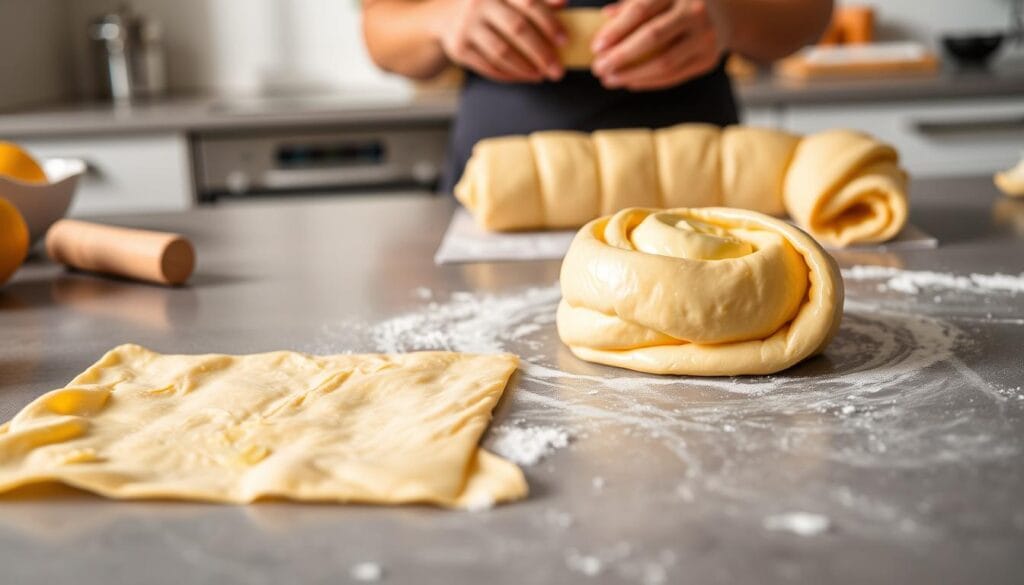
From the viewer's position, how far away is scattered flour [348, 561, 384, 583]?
49cm

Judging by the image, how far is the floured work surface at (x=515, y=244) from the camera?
47.1 inches

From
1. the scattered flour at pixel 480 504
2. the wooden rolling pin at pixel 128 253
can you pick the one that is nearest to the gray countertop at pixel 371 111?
the wooden rolling pin at pixel 128 253

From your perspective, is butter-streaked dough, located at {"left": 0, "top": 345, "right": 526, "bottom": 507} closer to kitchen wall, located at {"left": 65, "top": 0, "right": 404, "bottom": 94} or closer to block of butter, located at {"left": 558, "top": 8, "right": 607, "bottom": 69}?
block of butter, located at {"left": 558, "top": 8, "right": 607, "bottom": 69}

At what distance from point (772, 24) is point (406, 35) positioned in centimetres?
58

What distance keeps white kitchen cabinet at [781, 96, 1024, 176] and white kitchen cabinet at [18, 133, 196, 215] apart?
4.60ft

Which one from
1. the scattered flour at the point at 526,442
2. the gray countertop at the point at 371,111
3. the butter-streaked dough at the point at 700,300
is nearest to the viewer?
the scattered flour at the point at 526,442

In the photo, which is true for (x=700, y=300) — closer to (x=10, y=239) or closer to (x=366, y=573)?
(x=366, y=573)

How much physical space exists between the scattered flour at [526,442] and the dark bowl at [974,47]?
2398mm

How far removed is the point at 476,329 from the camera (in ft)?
3.06

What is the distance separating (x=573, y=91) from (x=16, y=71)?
177 centimetres

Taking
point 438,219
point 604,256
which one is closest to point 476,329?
point 604,256

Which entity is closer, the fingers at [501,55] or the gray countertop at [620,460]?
the gray countertop at [620,460]

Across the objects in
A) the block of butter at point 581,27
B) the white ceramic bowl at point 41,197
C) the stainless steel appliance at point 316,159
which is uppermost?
the block of butter at point 581,27

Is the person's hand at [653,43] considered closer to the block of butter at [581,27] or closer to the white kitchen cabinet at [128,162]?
the block of butter at [581,27]
